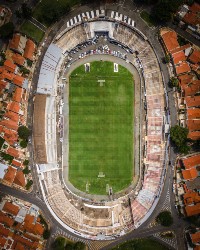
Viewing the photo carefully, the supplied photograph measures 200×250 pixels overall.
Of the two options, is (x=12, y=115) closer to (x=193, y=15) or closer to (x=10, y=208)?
(x=10, y=208)

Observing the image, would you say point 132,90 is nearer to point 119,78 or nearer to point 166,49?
point 119,78

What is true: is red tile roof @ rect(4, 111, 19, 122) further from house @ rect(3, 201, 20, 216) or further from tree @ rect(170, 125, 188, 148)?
tree @ rect(170, 125, 188, 148)

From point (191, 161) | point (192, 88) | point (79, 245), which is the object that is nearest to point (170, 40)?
point (192, 88)

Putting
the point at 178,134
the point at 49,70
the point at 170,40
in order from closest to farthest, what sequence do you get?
the point at 178,134, the point at 170,40, the point at 49,70

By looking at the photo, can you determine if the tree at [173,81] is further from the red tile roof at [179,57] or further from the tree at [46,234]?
the tree at [46,234]

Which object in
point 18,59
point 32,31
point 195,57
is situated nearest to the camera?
point 195,57

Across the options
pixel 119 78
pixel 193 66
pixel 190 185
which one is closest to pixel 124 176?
pixel 190 185
